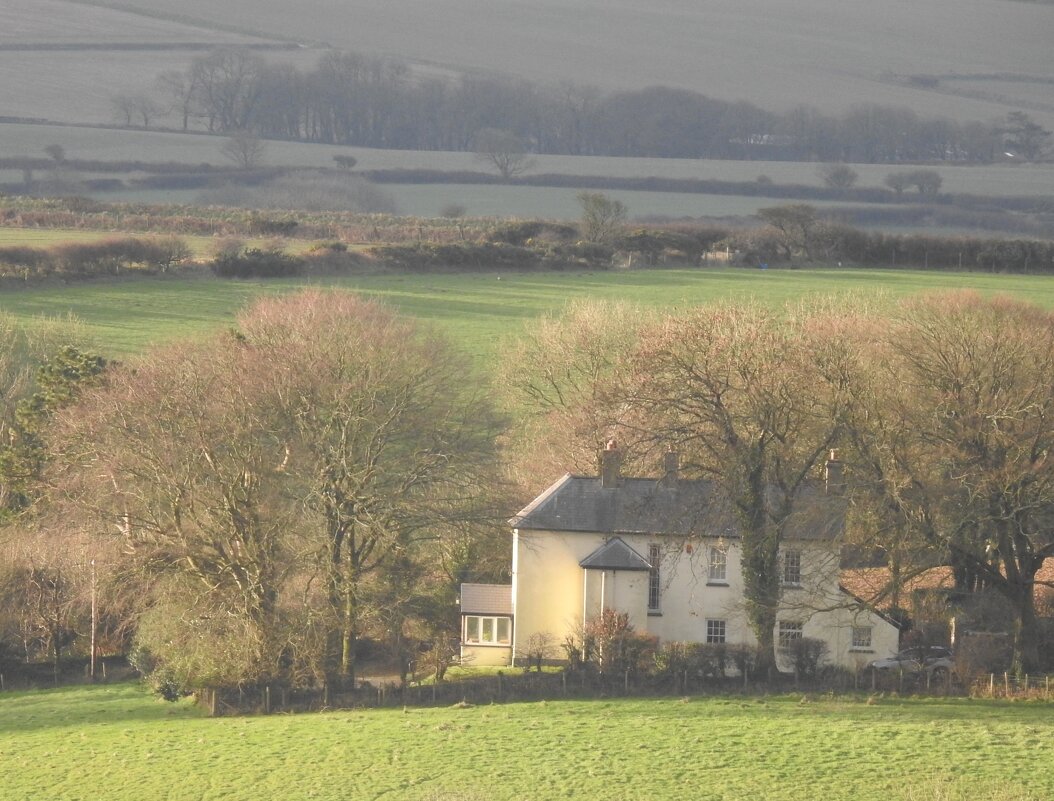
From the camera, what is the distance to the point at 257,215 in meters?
92.9

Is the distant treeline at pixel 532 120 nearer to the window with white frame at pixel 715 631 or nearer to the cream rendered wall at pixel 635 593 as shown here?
the cream rendered wall at pixel 635 593

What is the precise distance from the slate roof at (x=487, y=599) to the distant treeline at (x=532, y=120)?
109 m

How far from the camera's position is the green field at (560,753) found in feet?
71.9

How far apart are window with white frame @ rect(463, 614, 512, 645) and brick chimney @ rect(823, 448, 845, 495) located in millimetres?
8074

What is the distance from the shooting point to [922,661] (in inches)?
1182

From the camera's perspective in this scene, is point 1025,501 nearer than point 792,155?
Yes

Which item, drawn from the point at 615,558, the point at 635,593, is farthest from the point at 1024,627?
the point at 615,558

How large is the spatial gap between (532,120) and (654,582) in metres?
116

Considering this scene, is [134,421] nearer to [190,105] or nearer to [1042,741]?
[1042,741]

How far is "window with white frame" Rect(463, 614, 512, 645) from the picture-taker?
32.3m

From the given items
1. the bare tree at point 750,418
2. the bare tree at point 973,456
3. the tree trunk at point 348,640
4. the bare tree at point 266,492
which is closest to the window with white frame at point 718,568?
the bare tree at point 750,418

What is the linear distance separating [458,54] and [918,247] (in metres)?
97.8

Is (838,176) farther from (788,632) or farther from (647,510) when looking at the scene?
(788,632)

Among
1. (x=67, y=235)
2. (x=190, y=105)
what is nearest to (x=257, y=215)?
(x=67, y=235)
